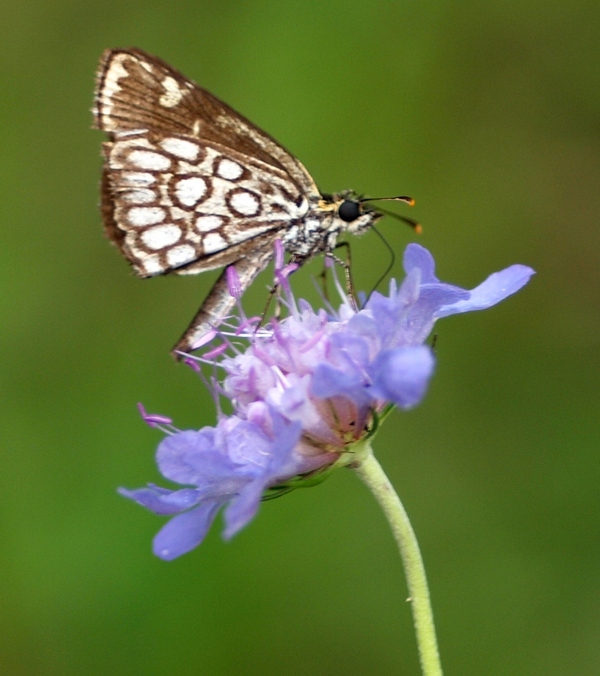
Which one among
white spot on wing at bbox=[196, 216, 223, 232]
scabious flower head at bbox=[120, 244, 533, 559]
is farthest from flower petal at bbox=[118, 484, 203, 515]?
white spot on wing at bbox=[196, 216, 223, 232]

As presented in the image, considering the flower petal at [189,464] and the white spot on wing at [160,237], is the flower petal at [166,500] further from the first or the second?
the white spot on wing at [160,237]

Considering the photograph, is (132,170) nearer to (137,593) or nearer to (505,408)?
(137,593)

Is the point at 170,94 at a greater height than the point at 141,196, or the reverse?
the point at 170,94

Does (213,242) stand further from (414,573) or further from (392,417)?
(392,417)

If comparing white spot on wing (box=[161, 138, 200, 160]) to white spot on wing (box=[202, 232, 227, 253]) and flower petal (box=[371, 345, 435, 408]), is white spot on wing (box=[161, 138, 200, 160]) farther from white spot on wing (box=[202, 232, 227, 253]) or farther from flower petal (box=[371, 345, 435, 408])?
flower petal (box=[371, 345, 435, 408])

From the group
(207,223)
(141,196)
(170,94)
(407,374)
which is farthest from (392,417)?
(407,374)

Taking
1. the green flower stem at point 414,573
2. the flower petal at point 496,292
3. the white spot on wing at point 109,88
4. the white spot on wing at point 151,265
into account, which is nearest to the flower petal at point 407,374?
the green flower stem at point 414,573

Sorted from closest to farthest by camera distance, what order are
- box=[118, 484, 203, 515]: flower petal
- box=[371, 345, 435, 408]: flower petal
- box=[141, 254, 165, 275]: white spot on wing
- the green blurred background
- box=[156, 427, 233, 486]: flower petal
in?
1. box=[371, 345, 435, 408]: flower petal
2. box=[156, 427, 233, 486]: flower petal
3. box=[118, 484, 203, 515]: flower petal
4. box=[141, 254, 165, 275]: white spot on wing
5. the green blurred background
